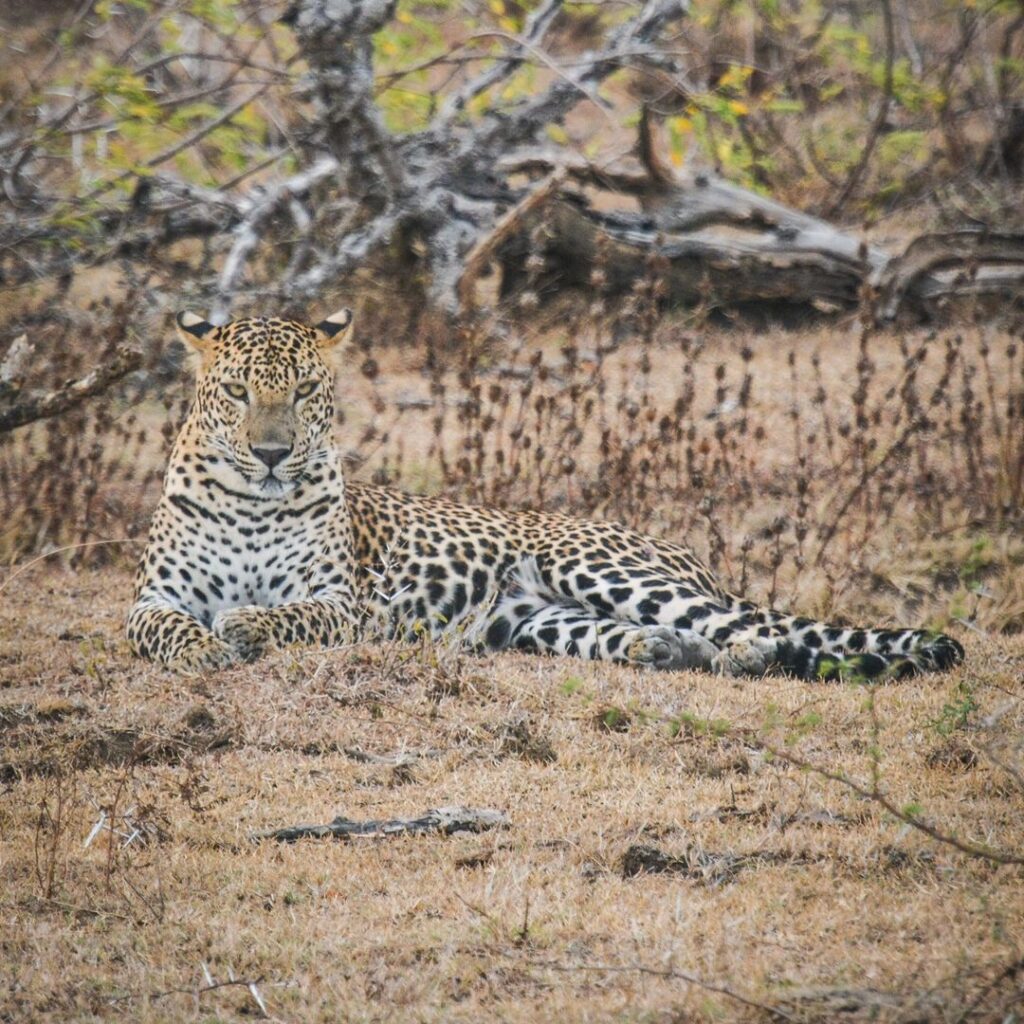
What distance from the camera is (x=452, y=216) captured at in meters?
13.6

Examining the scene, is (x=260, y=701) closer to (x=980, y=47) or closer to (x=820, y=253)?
(x=820, y=253)

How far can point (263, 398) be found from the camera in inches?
322

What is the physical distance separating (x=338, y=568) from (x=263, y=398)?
3.02 feet

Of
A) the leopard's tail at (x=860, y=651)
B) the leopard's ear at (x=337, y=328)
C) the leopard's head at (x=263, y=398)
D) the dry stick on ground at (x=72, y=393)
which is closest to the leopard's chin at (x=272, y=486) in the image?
the leopard's head at (x=263, y=398)

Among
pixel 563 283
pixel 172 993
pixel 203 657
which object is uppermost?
pixel 563 283

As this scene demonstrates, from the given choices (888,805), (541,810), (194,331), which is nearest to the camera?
(888,805)

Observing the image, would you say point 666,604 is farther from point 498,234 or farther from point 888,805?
point 498,234

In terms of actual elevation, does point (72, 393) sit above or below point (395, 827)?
above

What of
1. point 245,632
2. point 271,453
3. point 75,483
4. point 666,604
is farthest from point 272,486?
point 75,483

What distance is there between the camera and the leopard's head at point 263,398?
8172 millimetres

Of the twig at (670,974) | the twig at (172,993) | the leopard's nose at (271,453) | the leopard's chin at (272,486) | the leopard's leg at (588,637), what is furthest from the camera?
the leopard's chin at (272,486)

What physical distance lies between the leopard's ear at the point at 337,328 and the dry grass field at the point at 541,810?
3.63 ft

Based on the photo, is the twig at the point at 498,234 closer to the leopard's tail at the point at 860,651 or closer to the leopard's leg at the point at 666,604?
the leopard's leg at the point at 666,604

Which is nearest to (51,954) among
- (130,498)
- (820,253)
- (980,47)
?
(130,498)
